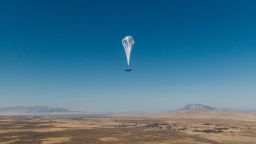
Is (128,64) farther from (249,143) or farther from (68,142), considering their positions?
(249,143)

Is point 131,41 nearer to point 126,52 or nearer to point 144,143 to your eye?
point 126,52

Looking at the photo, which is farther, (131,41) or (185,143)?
(185,143)

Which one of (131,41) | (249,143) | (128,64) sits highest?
(131,41)


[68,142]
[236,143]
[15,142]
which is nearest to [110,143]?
[68,142]

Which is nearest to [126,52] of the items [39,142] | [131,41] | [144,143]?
[131,41]

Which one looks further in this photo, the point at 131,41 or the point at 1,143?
the point at 1,143

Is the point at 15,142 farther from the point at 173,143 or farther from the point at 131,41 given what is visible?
the point at 131,41

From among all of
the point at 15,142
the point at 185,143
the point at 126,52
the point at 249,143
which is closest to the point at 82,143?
the point at 15,142

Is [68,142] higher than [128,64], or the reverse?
[128,64]

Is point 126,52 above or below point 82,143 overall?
above
